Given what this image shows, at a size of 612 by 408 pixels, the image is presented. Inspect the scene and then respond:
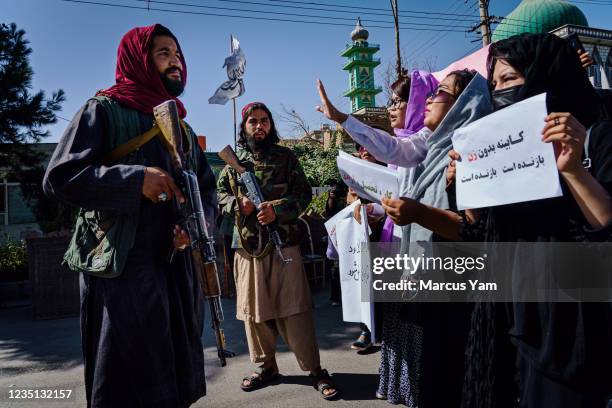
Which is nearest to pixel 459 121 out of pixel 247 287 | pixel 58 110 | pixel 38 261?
pixel 247 287

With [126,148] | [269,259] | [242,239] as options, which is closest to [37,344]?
[242,239]

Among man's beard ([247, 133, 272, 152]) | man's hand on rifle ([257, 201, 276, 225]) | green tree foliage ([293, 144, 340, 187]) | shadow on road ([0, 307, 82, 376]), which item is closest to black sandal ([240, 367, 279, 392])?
man's hand on rifle ([257, 201, 276, 225])

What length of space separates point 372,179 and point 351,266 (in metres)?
0.64

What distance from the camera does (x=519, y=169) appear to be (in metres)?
1.29

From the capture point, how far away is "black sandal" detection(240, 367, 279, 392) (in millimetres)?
3053

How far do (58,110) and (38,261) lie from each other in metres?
4.38

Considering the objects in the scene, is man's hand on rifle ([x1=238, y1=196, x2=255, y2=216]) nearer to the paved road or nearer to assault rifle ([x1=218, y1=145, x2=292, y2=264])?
assault rifle ([x1=218, y1=145, x2=292, y2=264])

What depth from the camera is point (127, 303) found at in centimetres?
168

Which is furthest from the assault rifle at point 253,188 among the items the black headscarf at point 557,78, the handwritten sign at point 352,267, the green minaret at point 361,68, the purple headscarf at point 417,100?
the green minaret at point 361,68

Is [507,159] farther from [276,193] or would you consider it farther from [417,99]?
[276,193]

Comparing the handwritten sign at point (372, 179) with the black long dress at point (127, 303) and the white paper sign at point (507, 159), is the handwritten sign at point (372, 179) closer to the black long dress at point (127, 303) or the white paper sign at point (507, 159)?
the white paper sign at point (507, 159)

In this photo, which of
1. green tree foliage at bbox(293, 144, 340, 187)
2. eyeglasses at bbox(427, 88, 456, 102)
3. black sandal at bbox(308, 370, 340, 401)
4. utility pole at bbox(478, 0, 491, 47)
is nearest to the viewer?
eyeglasses at bbox(427, 88, 456, 102)

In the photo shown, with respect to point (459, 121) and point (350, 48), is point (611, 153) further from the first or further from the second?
point (350, 48)

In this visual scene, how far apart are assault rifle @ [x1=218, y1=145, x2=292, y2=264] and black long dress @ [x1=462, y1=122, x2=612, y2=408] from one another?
1.67 meters
